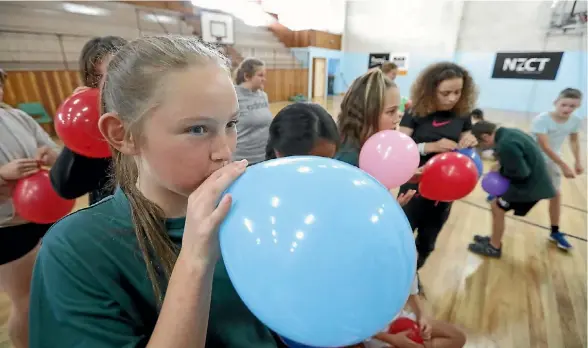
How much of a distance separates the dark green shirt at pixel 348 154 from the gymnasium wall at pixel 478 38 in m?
8.99

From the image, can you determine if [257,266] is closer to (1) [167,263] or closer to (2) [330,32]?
(1) [167,263]

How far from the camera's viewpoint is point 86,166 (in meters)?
1.22

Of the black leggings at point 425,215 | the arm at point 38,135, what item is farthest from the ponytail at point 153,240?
the black leggings at point 425,215

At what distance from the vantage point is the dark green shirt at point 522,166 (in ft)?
6.81

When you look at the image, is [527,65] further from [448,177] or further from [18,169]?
[18,169]

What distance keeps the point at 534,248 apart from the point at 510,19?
8505mm

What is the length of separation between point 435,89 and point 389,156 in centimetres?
81

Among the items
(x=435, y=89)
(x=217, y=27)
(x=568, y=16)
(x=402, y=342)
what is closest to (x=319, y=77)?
(x=217, y=27)

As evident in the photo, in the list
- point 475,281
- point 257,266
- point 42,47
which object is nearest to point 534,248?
point 475,281

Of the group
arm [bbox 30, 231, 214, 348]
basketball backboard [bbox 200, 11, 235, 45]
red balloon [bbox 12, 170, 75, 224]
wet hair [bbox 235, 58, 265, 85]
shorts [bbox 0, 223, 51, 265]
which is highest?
basketball backboard [bbox 200, 11, 235, 45]

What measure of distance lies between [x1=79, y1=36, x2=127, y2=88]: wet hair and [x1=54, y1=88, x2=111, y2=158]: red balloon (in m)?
0.08

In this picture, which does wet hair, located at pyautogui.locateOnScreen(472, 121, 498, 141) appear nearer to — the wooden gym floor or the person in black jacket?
the wooden gym floor

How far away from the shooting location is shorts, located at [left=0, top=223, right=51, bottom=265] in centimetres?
122

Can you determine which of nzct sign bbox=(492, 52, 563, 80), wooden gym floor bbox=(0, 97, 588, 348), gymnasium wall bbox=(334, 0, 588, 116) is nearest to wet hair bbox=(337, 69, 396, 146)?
wooden gym floor bbox=(0, 97, 588, 348)
